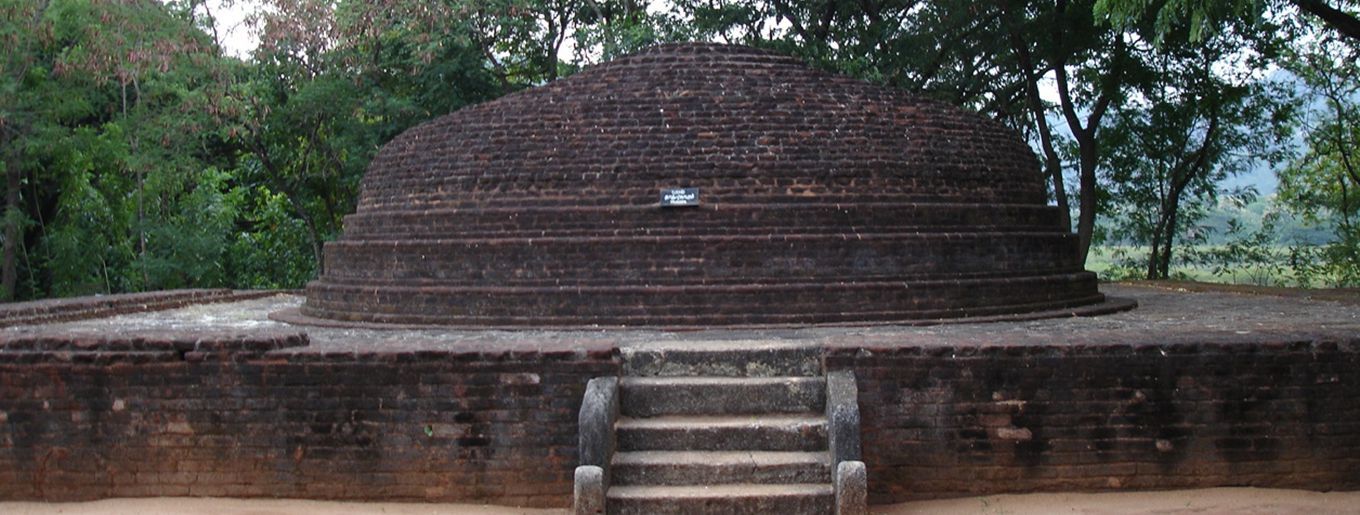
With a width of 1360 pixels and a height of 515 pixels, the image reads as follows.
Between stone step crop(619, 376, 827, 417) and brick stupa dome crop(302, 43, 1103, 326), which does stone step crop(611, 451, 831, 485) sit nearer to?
stone step crop(619, 376, 827, 417)

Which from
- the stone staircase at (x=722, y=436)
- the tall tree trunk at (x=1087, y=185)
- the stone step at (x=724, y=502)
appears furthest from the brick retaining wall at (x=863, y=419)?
the tall tree trunk at (x=1087, y=185)

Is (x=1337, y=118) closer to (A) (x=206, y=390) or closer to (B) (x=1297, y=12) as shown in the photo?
(B) (x=1297, y=12)

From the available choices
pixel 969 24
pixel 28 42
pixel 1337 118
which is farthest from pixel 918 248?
pixel 1337 118

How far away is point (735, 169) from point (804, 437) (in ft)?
13.1

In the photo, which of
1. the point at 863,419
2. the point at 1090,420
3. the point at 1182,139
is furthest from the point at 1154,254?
the point at 863,419

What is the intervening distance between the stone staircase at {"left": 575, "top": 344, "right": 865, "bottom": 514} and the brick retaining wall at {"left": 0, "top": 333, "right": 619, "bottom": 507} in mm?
320

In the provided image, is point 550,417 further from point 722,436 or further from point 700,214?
point 700,214

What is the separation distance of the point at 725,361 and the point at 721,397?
11.6 inches

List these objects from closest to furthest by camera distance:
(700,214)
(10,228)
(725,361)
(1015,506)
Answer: (1015,506) < (725,361) < (700,214) < (10,228)

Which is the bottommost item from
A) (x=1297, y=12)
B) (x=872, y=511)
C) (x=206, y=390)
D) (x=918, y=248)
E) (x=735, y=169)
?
(x=872, y=511)

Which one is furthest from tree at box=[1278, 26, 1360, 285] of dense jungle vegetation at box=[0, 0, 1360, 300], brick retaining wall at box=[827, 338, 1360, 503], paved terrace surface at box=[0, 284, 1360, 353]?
brick retaining wall at box=[827, 338, 1360, 503]

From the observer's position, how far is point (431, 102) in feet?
57.1

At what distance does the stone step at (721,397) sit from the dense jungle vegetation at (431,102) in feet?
30.1

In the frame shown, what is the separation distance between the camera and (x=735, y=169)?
9883mm
